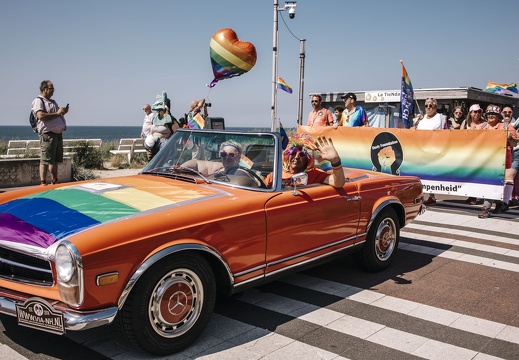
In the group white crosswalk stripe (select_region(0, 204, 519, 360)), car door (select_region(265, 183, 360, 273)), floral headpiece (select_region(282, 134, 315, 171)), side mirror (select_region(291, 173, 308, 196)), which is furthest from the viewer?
floral headpiece (select_region(282, 134, 315, 171))

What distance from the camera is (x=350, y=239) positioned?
4.81m

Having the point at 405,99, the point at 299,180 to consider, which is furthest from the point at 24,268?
the point at 405,99

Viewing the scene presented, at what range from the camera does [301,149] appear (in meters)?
4.82

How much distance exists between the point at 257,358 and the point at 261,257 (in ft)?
2.61

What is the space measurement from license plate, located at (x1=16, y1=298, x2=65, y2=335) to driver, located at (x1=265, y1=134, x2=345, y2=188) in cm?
234

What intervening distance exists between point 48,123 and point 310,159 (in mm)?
5409

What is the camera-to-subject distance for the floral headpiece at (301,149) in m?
4.79

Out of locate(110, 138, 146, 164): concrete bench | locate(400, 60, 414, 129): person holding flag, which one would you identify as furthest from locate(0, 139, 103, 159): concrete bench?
locate(400, 60, 414, 129): person holding flag

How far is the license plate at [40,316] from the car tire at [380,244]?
3198 mm

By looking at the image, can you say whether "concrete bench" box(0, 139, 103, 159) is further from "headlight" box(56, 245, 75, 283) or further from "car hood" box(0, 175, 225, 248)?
"headlight" box(56, 245, 75, 283)

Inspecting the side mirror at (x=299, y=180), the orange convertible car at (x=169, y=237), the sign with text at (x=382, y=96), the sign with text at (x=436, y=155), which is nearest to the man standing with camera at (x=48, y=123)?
the orange convertible car at (x=169, y=237)

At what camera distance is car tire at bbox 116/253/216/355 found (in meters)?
3.09

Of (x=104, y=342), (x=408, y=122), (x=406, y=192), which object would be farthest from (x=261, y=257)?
(x=408, y=122)

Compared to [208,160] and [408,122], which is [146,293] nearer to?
[208,160]
